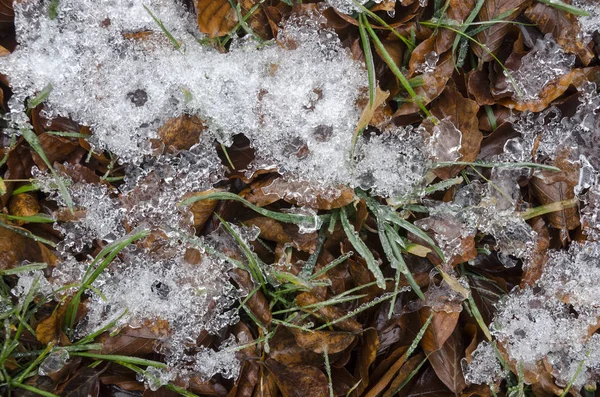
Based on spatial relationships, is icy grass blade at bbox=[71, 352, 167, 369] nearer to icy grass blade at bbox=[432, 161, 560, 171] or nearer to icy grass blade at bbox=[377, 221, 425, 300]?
icy grass blade at bbox=[377, 221, 425, 300]

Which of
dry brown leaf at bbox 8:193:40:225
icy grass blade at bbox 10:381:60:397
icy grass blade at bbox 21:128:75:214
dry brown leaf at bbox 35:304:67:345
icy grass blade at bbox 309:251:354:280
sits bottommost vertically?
icy grass blade at bbox 10:381:60:397

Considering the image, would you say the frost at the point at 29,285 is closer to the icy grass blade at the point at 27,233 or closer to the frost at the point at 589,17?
the icy grass blade at the point at 27,233

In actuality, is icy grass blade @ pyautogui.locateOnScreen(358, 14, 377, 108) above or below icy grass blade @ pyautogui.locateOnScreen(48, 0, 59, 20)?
below

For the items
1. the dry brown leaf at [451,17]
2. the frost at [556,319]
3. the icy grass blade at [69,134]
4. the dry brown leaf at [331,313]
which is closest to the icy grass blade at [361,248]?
the dry brown leaf at [331,313]

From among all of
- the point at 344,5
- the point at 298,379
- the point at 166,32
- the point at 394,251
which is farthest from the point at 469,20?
the point at 298,379

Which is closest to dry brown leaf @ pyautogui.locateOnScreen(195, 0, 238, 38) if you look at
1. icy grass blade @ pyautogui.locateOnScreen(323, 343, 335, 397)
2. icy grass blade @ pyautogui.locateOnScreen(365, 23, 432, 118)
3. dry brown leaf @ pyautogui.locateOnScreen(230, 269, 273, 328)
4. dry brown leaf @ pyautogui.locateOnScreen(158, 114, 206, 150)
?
dry brown leaf @ pyautogui.locateOnScreen(158, 114, 206, 150)

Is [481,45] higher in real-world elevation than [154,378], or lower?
higher

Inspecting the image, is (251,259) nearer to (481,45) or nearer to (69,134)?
(69,134)
